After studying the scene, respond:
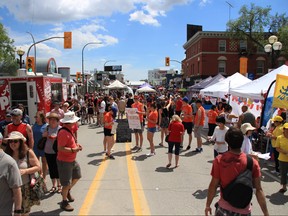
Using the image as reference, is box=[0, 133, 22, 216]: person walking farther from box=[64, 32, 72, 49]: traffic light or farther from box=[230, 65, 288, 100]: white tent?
box=[64, 32, 72, 49]: traffic light

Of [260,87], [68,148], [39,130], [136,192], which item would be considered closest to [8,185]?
[68,148]

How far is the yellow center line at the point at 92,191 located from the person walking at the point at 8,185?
1902 mm

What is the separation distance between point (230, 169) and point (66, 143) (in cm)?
310

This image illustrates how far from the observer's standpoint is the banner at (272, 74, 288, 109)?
9125 millimetres

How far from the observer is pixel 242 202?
3.19 meters

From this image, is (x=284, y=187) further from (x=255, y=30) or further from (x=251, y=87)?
(x=255, y=30)

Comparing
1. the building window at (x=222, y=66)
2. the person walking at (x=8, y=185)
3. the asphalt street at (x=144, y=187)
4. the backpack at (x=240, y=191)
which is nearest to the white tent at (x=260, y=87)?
the asphalt street at (x=144, y=187)

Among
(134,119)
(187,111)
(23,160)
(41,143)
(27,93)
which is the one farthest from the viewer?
(27,93)

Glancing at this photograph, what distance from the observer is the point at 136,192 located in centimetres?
643

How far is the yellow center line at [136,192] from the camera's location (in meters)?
5.46

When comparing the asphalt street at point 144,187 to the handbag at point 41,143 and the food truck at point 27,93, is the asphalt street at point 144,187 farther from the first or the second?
the food truck at point 27,93

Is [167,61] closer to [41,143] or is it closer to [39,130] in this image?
[39,130]

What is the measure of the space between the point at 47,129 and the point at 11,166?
10.2 feet

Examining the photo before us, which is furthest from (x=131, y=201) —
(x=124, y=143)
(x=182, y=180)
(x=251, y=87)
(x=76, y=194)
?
(x=251, y=87)
